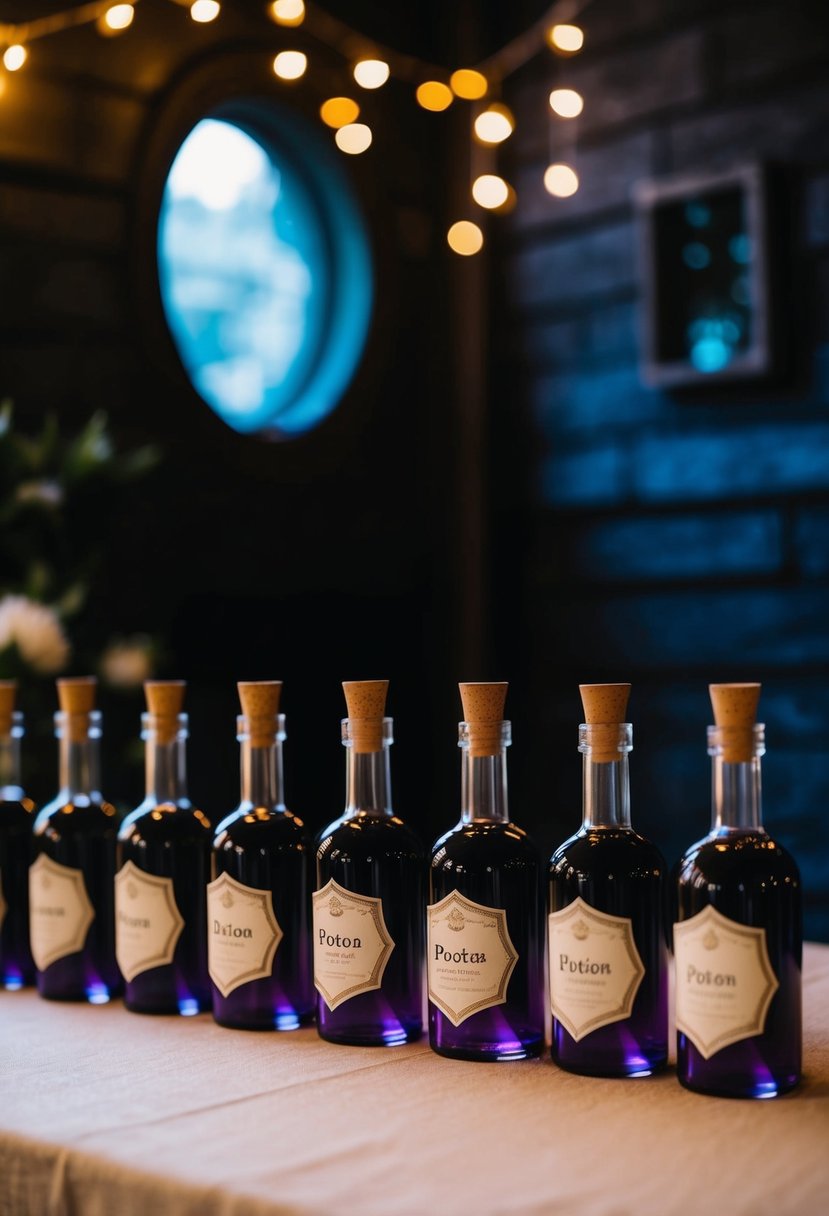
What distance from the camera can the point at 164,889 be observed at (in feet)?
4.11

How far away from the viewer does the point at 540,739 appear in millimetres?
3037

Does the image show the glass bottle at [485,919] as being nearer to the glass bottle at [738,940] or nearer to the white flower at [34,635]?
the glass bottle at [738,940]

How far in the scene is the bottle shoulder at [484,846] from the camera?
1.08m

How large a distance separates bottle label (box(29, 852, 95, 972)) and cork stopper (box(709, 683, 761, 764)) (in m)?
0.64

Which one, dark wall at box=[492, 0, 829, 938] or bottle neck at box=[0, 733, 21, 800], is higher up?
dark wall at box=[492, 0, 829, 938]

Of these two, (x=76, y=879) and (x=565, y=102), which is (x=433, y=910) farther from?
(x=565, y=102)

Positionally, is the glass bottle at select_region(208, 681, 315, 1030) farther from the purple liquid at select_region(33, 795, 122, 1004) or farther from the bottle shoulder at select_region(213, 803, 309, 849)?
the purple liquid at select_region(33, 795, 122, 1004)

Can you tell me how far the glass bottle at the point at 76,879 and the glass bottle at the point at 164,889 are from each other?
0.20 feet

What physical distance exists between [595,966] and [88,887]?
1.74 feet

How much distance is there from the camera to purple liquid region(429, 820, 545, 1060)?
1.08 meters

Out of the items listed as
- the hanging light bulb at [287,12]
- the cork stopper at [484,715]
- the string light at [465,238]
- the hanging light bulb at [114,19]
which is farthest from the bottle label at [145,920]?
the string light at [465,238]

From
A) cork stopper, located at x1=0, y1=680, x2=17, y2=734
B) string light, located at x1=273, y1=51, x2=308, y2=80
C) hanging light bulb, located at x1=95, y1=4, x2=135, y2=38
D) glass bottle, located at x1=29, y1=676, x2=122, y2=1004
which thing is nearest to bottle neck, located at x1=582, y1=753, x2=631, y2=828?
glass bottle, located at x1=29, y1=676, x2=122, y2=1004

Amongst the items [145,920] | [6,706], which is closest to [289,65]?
[6,706]

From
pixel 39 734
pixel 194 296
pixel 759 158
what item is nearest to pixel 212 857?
pixel 39 734
